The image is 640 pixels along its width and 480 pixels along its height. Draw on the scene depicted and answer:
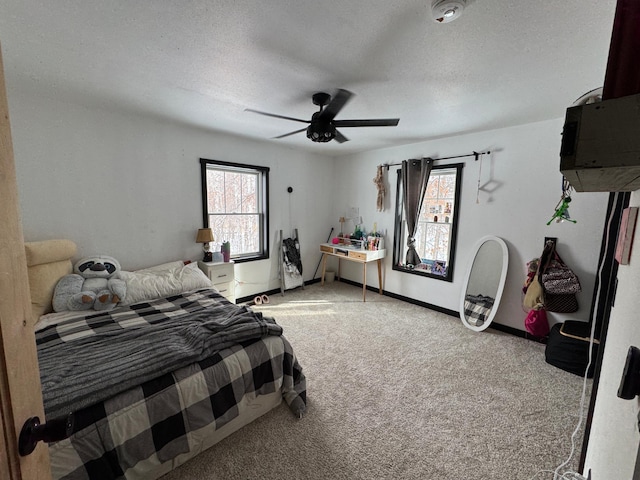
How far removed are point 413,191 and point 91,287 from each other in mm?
3779

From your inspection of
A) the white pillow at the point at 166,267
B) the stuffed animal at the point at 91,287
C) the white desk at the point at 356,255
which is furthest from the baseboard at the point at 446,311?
the stuffed animal at the point at 91,287

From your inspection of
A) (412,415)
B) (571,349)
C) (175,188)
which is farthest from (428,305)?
(175,188)

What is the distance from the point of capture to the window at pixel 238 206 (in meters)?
3.60

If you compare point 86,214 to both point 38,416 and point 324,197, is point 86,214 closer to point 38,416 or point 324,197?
point 38,416

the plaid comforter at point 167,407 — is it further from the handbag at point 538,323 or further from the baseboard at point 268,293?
the handbag at point 538,323

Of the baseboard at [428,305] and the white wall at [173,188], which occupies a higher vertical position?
the white wall at [173,188]

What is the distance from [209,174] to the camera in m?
3.58

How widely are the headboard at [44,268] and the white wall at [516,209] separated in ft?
13.3

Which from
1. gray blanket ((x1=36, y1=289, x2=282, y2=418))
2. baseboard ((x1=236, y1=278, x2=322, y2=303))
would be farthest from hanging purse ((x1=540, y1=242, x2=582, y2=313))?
baseboard ((x1=236, y1=278, x2=322, y2=303))

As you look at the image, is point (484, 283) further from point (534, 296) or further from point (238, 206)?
point (238, 206)

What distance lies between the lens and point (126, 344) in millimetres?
1688

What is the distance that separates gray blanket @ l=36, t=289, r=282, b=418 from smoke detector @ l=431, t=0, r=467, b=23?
1.99 meters

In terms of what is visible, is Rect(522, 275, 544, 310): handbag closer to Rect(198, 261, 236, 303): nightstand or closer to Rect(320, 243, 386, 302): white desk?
Rect(320, 243, 386, 302): white desk

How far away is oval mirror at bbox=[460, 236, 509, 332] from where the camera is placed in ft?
10.4
